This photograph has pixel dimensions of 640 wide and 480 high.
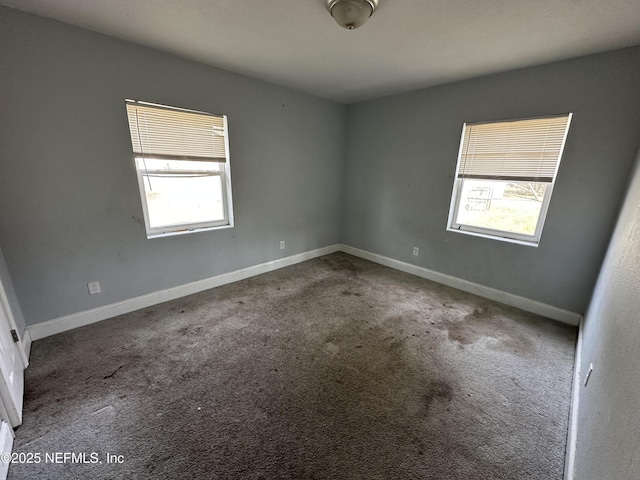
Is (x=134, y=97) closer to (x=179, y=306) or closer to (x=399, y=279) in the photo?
(x=179, y=306)

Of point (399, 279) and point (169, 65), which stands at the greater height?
point (169, 65)

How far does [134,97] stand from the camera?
225cm

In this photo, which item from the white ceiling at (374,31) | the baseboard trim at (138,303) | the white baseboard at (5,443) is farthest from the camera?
the baseboard trim at (138,303)

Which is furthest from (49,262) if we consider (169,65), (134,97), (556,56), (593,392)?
(556,56)

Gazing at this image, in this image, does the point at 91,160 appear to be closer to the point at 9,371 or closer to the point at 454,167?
the point at 9,371

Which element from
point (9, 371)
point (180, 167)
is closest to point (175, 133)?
point (180, 167)

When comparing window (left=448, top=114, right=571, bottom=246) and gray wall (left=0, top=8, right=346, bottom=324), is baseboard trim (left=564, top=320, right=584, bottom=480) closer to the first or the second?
window (left=448, top=114, right=571, bottom=246)

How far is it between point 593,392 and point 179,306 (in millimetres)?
3136

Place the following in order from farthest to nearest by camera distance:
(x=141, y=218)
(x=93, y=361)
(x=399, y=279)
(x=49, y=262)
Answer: (x=399, y=279), (x=141, y=218), (x=49, y=262), (x=93, y=361)

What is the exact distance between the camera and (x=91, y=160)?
2.15 m

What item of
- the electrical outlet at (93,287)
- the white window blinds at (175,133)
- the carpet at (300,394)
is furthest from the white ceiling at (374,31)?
the carpet at (300,394)

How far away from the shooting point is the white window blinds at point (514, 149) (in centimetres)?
246

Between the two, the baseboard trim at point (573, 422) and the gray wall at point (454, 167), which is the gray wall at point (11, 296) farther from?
the gray wall at point (454, 167)

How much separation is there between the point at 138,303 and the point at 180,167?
1431 mm
